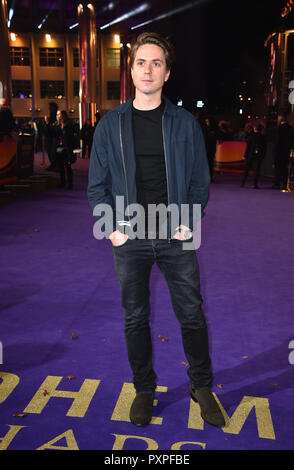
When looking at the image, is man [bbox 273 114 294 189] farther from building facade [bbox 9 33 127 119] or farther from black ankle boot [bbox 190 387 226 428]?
building facade [bbox 9 33 127 119]

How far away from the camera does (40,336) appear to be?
3.77 m

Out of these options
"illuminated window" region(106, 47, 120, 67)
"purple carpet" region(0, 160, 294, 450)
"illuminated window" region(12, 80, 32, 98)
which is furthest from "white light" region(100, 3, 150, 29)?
"purple carpet" region(0, 160, 294, 450)

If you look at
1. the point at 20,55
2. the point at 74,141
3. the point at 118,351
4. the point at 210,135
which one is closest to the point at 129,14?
the point at 20,55

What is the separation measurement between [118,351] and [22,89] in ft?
160

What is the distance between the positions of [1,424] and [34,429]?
8.0 inches

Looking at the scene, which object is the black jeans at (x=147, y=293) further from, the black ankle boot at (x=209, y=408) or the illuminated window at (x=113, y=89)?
the illuminated window at (x=113, y=89)

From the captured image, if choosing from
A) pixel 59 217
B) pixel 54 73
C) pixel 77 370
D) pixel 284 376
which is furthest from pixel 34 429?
pixel 54 73

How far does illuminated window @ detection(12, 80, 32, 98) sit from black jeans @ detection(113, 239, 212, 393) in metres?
48.6

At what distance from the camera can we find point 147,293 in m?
2.64

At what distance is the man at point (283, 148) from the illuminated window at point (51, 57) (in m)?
40.3

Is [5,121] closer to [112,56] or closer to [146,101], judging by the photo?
[146,101]

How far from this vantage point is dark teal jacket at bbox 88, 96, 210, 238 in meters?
2.40

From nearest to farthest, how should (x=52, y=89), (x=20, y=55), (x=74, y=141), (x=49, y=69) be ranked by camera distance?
1. (x=74, y=141)
2. (x=20, y=55)
3. (x=49, y=69)
4. (x=52, y=89)

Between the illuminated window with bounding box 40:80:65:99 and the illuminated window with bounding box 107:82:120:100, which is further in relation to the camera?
the illuminated window with bounding box 107:82:120:100
